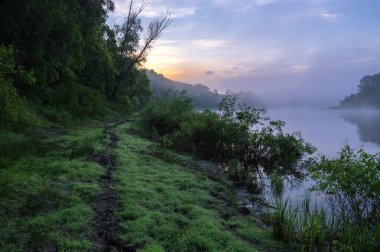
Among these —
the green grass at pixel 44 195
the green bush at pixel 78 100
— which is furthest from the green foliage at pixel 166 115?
the green grass at pixel 44 195

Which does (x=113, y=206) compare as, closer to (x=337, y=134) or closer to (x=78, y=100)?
(x=78, y=100)

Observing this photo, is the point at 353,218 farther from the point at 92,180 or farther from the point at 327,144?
the point at 327,144

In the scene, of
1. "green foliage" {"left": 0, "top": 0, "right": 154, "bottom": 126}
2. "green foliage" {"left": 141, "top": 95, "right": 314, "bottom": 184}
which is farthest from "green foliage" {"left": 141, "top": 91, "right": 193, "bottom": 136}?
"green foliage" {"left": 0, "top": 0, "right": 154, "bottom": 126}

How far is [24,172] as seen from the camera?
9.55 m

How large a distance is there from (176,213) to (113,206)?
1.55m

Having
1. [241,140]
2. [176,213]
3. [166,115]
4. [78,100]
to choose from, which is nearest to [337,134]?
[166,115]

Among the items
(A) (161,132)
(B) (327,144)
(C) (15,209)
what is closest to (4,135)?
(C) (15,209)

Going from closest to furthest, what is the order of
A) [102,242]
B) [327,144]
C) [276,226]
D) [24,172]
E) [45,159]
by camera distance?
[102,242] → [276,226] → [24,172] → [45,159] → [327,144]

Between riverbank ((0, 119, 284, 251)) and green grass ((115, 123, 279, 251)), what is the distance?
0.07ft

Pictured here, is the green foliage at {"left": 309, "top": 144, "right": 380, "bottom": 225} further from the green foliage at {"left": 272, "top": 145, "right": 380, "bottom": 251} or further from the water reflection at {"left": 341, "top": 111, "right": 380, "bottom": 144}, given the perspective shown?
the water reflection at {"left": 341, "top": 111, "right": 380, "bottom": 144}

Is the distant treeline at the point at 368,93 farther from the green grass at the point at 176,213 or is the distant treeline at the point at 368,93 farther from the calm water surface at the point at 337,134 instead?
the green grass at the point at 176,213

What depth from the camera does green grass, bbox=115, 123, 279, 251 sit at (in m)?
6.62

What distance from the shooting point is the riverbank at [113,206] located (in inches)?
250

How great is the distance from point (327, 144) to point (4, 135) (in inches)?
1094
